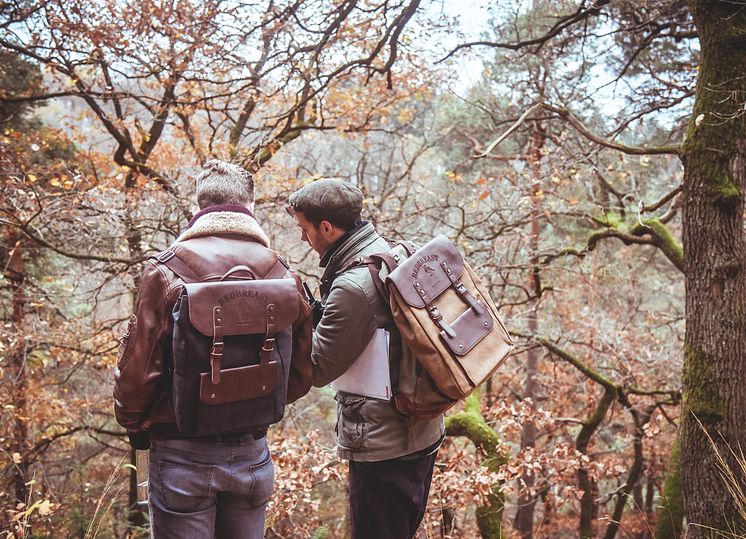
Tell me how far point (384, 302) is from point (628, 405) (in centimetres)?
512

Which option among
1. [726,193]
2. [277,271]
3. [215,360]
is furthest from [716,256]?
[215,360]

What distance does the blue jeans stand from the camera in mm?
1699

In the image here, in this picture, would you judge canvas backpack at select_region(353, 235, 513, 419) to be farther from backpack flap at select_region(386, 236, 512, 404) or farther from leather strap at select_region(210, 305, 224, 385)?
leather strap at select_region(210, 305, 224, 385)

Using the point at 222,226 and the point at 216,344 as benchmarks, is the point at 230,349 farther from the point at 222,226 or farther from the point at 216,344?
the point at 222,226

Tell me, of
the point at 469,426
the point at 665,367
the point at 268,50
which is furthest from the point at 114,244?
the point at 665,367

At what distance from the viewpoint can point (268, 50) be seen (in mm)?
5801

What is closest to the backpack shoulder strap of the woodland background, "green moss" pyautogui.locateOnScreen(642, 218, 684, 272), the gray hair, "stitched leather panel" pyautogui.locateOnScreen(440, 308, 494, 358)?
the gray hair

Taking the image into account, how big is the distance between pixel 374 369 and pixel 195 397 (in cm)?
66

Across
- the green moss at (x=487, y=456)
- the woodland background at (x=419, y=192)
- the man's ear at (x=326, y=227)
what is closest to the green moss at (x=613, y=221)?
the woodland background at (x=419, y=192)

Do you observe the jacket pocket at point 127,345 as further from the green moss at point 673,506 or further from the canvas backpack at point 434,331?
the green moss at point 673,506

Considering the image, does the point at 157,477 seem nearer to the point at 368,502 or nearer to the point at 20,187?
the point at 368,502

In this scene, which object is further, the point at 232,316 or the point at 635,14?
the point at 635,14

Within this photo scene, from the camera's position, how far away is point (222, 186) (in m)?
1.90

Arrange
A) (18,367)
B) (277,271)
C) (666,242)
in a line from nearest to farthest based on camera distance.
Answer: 1. (277,271)
2. (666,242)
3. (18,367)
